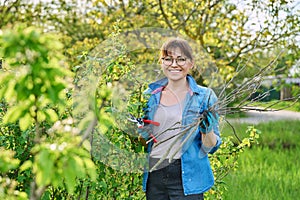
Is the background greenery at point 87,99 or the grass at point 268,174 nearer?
the background greenery at point 87,99

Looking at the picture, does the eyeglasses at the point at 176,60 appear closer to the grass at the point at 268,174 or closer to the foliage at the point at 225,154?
the foliage at the point at 225,154

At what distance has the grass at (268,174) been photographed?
5844 mm

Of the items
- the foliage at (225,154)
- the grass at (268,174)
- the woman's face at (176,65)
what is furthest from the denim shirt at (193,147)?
the grass at (268,174)

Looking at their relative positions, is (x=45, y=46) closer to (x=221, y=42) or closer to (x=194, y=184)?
(x=194, y=184)

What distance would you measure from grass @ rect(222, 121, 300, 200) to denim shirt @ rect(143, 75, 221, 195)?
8.45 feet

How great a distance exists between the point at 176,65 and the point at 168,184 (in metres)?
0.68

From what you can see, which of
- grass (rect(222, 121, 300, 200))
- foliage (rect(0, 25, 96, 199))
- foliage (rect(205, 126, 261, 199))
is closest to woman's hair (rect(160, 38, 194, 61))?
foliage (rect(205, 126, 261, 199))

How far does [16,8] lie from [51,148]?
8.87 metres

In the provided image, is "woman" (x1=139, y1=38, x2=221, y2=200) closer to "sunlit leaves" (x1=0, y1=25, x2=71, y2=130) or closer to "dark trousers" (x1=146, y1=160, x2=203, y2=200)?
"dark trousers" (x1=146, y1=160, x2=203, y2=200)

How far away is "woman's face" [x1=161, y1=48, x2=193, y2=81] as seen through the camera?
2951 millimetres

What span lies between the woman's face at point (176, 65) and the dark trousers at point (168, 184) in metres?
0.48

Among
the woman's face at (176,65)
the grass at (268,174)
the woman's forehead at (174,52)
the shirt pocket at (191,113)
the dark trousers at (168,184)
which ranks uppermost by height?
the woman's forehead at (174,52)

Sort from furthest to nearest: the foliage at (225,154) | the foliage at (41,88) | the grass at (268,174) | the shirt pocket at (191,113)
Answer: the grass at (268,174), the foliage at (225,154), the shirt pocket at (191,113), the foliage at (41,88)

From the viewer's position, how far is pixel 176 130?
2842mm
